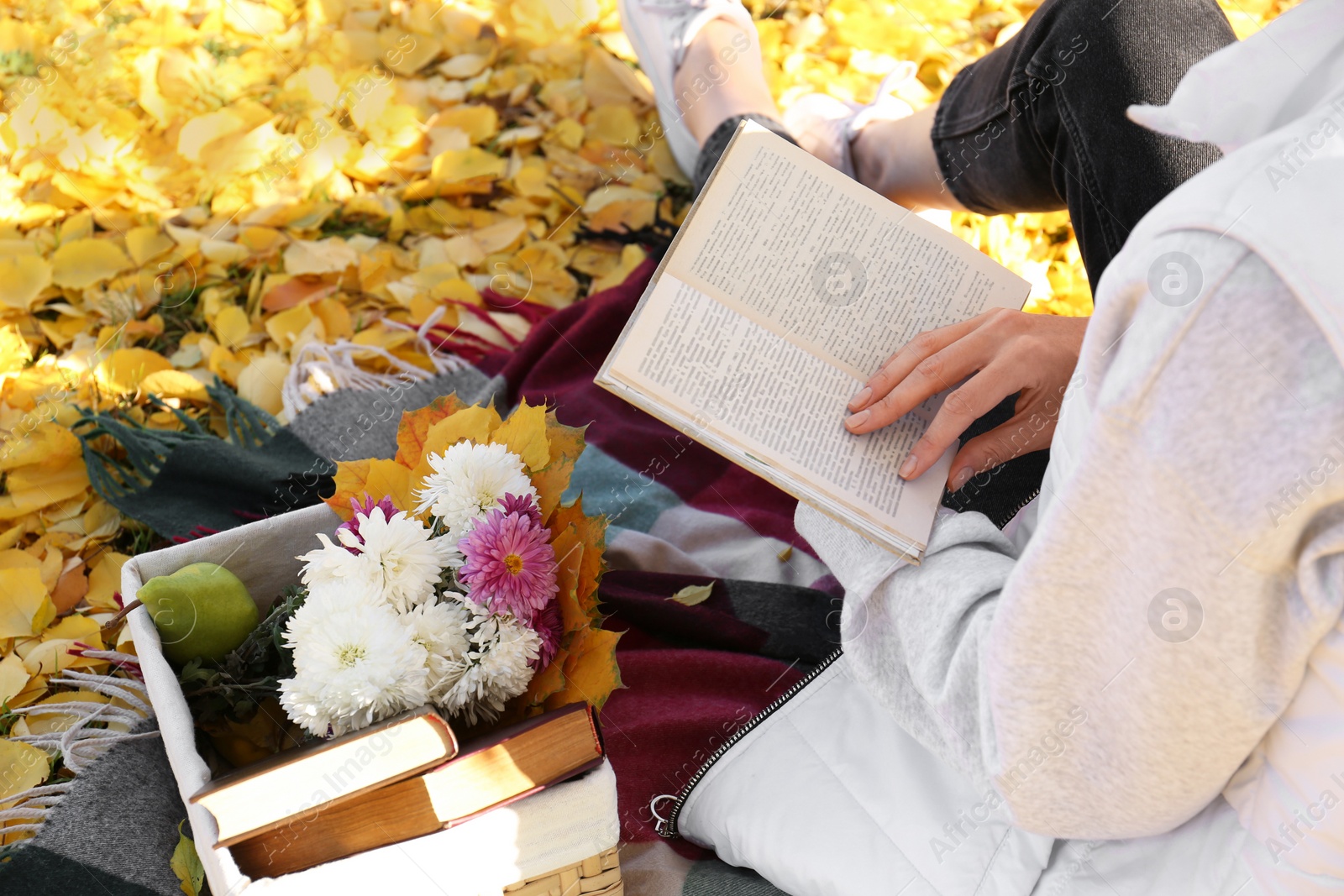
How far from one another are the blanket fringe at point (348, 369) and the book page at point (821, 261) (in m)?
0.59

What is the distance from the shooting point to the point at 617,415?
1184 mm

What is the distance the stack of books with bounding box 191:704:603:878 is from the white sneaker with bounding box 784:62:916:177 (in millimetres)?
1072

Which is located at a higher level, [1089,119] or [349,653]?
[1089,119]

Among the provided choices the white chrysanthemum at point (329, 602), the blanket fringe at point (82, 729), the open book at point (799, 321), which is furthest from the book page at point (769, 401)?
the blanket fringe at point (82, 729)

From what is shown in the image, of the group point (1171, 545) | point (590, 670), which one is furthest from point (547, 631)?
point (1171, 545)

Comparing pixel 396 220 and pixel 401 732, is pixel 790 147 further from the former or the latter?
pixel 396 220

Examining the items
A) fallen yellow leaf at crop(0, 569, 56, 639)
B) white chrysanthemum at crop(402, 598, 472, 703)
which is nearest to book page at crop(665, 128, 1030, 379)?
white chrysanthemum at crop(402, 598, 472, 703)

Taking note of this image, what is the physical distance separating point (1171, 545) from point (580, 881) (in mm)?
456

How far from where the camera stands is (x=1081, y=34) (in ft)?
3.20

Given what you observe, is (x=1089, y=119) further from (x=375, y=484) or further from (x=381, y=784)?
(x=381, y=784)

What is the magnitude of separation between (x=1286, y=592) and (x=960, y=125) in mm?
908

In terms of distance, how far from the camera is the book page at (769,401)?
2.18ft

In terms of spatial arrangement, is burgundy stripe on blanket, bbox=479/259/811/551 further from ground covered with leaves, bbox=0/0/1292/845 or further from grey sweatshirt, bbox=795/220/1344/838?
grey sweatshirt, bbox=795/220/1344/838

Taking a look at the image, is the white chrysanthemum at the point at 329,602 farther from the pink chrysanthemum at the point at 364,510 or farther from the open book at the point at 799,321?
the open book at the point at 799,321
